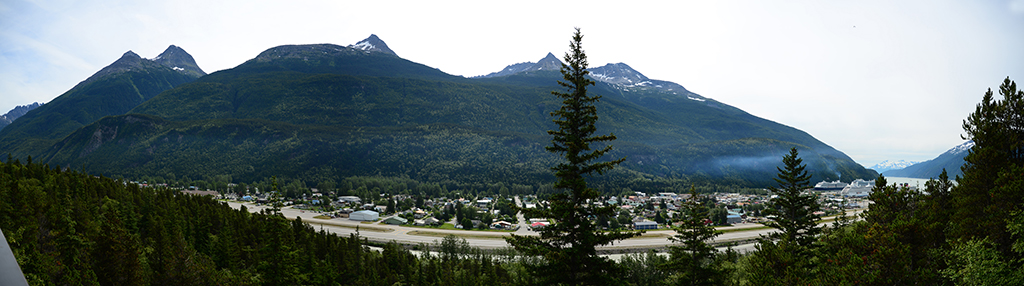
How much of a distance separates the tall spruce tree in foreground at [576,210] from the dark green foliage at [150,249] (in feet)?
41.2

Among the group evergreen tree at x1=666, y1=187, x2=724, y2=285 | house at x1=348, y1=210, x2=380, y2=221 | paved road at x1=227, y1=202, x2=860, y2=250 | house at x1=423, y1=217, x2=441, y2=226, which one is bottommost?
paved road at x1=227, y1=202, x2=860, y2=250

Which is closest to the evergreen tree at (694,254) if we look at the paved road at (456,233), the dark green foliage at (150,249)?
the dark green foliage at (150,249)

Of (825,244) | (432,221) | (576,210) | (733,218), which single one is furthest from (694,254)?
(733,218)

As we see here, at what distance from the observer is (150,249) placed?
29016 millimetres

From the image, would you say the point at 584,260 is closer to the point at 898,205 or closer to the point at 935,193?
the point at 898,205

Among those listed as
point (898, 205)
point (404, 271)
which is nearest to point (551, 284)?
point (898, 205)

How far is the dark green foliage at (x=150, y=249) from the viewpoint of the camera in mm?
20984

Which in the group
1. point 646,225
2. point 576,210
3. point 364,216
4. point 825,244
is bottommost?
point 646,225

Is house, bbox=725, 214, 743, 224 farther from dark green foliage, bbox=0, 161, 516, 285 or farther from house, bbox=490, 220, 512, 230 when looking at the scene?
dark green foliage, bbox=0, 161, 516, 285

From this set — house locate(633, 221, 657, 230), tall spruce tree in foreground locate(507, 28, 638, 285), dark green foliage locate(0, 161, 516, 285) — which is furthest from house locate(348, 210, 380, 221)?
tall spruce tree in foreground locate(507, 28, 638, 285)

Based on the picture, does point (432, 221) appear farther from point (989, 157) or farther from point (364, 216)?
point (989, 157)

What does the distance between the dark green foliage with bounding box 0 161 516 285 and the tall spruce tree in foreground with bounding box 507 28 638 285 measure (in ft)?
41.2

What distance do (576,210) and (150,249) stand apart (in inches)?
1194

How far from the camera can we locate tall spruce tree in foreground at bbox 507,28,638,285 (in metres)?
15.1
